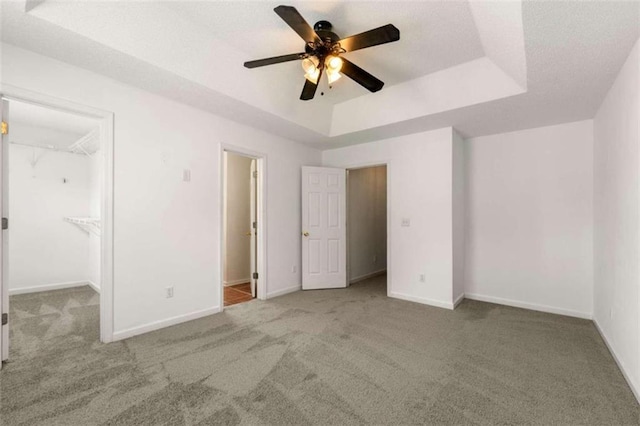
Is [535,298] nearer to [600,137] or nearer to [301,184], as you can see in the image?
[600,137]

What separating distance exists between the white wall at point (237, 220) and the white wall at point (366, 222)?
6.40 feet

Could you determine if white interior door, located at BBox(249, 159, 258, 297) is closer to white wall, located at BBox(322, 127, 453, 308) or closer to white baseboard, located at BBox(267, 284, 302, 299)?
white baseboard, located at BBox(267, 284, 302, 299)

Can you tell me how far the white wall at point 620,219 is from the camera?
1.99 meters

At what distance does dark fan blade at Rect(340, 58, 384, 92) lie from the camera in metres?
2.37

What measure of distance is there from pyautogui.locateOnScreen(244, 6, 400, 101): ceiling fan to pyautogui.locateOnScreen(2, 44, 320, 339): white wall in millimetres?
1316

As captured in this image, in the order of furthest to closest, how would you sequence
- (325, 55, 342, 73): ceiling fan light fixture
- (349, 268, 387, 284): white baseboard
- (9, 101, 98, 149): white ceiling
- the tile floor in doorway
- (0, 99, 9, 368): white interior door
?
(349, 268, 387, 284): white baseboard < the tile floor in doorway < (9, 101, 98, 149): white ceiling < (325, 55, 342, 73): ceiling fan light fixture < (0, 99, 9, 368): white interior door

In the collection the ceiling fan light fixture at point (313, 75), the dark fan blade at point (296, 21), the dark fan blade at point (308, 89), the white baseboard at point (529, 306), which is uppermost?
the dark fan blade at point (296, 21)

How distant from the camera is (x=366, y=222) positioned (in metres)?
5.66

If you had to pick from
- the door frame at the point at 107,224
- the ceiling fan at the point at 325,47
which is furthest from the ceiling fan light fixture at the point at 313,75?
the door frame at the point at 107,224

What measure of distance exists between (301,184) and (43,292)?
174 inches

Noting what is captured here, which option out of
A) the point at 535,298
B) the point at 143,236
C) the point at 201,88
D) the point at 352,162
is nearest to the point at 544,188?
the point at 535,298

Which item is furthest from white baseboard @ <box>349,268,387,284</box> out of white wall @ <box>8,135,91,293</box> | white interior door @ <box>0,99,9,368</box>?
white wall @ <box>8,135,91,293</box>

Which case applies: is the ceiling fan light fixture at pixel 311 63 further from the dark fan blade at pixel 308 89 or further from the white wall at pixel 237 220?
the white wall at pixel 237 220

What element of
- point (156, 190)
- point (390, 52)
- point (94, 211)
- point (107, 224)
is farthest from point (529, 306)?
point (94, 211)
